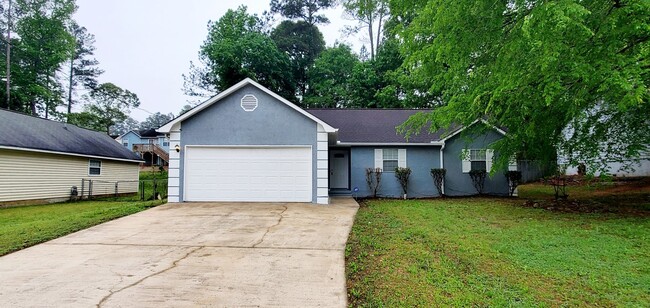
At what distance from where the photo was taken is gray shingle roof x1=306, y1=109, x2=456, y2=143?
13148 mm

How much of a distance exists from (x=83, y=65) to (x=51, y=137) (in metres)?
30.8

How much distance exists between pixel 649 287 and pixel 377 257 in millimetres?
3155

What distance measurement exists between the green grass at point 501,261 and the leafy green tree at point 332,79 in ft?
64.6

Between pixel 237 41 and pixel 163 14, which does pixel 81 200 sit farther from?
pixel 237 41

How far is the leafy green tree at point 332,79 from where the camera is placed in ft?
87.4

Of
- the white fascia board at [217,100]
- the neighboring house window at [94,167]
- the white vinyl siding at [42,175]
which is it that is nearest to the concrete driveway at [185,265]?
the white fascia board at [217,100]

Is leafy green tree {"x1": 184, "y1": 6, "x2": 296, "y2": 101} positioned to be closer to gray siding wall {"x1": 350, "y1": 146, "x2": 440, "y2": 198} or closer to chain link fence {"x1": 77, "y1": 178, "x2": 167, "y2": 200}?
chain link fence {"x1": 77, "y1": 178, "x2": 167, "y2": 200}

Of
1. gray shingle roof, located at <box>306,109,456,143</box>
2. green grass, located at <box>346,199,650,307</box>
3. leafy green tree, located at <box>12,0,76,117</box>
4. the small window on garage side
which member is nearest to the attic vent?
gray shingle roof, located at <box>306,109,456,143</box>

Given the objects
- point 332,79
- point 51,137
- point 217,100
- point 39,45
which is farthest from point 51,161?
point 39,45

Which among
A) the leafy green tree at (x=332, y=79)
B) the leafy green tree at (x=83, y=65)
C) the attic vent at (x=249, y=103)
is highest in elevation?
the leafy green tree at (x=83, y=65)

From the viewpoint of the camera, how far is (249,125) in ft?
34.6

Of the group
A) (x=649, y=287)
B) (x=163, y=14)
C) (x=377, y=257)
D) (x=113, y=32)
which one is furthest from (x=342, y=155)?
(x=113, y=32)

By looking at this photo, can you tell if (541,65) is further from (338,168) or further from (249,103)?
(338,168)

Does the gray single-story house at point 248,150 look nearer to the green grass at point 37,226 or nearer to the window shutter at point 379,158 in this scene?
the green grass at point 37,226
